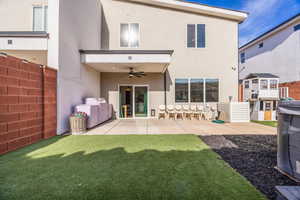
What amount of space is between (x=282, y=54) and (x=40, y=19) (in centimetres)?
1491

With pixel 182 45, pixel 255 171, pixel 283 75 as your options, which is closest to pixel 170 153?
pixel 255 171

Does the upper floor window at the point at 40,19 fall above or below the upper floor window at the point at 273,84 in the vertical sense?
above

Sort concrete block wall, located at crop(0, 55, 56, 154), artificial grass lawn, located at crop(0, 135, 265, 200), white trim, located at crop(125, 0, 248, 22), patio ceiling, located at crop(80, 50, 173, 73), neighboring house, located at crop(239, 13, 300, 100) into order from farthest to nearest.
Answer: neighboring house, located at crop(239, 13, 300, 100) → white trim, located at crop(125, 0, 248, 22) → patio ceiling, located at crop(80, 50, 173, 73) → concrete block wall, located at crop(0, 55, 56, 154) → artificial grass lawn, located at crop(0, 135, 265, 200)

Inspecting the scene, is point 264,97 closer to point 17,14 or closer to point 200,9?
point 200,9

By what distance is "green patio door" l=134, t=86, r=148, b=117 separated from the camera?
9023 millimetres

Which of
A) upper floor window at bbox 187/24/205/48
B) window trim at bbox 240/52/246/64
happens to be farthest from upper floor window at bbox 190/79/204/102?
window trim at bbox 240/52/246/64

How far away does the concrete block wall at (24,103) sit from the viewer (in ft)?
10.9

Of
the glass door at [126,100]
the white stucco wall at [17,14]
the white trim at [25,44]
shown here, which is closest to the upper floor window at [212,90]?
the glass door at [126,100]

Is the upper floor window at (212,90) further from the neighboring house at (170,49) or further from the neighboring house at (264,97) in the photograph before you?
the neighboring house at (264,97)

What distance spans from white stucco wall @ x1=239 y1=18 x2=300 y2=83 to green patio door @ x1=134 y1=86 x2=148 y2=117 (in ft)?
32.0

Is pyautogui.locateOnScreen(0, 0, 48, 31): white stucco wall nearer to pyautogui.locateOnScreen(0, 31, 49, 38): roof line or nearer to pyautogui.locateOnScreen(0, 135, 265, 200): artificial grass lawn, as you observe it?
pyautogui.locateOnScreen(0, 31, 49, 38): roof line

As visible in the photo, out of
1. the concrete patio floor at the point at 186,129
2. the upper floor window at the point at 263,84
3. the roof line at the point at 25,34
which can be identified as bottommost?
the concrete patio floor at the point at 186,129

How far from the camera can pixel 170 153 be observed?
132 inches

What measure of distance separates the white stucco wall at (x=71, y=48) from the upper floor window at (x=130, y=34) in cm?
168
